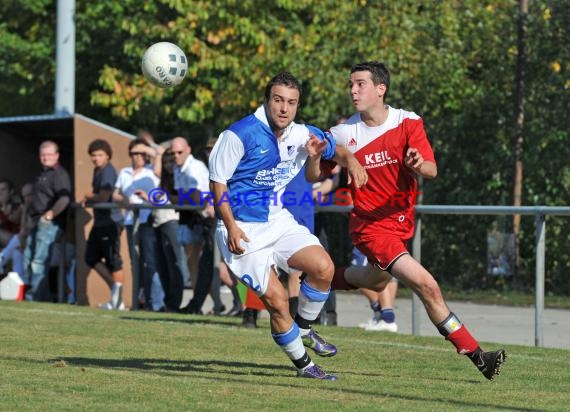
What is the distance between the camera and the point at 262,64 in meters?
25.3

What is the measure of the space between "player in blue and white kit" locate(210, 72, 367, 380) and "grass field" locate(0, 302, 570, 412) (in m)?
0.59

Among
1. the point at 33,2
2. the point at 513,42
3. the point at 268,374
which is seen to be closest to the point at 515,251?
the point at 268,374

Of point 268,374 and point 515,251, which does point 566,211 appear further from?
point 268,374

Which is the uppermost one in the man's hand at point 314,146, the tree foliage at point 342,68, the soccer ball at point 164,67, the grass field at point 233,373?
the tree foliage at point 342,68

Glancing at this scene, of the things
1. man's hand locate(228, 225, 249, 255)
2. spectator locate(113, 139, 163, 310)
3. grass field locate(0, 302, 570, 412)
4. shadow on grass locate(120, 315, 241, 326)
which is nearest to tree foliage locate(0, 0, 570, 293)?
shadow on grass locate(120, 315, 241, 326)

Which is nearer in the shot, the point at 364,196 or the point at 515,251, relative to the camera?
the point at 364,196

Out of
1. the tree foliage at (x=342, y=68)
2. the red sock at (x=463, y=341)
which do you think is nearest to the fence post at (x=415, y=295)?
the tree foliage at (x=342, y=68)

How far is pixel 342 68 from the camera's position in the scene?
82.3 ft

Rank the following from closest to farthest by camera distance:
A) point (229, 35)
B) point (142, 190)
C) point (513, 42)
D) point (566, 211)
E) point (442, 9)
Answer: point (566, 211)
point (142, 190)
point (513, 42)
point (442, 9)
point (229, 35)

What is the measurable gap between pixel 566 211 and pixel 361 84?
297 centimetres

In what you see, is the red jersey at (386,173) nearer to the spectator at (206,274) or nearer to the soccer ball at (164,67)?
the soccer ball at (164,67)

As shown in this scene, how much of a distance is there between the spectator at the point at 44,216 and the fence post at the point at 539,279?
704 centimetres

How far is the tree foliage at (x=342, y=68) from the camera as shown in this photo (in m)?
21.2

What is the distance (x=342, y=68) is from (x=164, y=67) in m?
13.3
